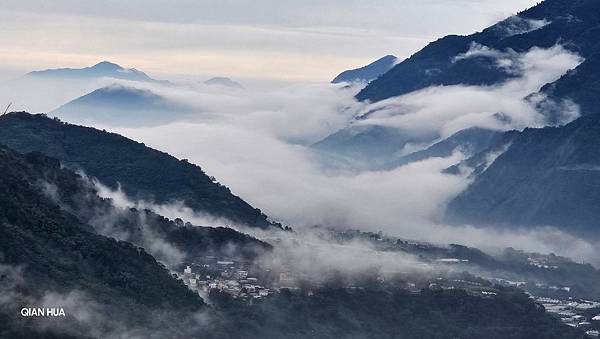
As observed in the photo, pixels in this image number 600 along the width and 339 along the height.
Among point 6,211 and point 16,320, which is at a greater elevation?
point 6,211

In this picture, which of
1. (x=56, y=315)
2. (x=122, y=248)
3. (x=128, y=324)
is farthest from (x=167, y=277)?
(x=56, y=315)

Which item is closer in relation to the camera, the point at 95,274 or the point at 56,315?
the point at 56,315

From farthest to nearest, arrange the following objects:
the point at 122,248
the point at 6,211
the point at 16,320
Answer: the point at 122,248 < the point at 6,211 < the point at 16,320

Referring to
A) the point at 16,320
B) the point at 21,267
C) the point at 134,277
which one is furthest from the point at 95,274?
the point at 16,320

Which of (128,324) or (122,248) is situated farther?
(122,248)

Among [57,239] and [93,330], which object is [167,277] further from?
[93,330]

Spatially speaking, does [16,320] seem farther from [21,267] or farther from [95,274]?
[95,274]

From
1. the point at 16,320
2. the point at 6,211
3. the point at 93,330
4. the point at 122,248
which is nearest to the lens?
the point at 16,320

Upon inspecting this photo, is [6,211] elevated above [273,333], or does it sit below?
above

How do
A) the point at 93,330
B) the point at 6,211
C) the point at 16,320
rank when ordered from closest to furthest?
the point at 16,320 < the point at 93,330 < the point at 6,211

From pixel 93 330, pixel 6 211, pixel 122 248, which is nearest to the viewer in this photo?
pixel 93 330
